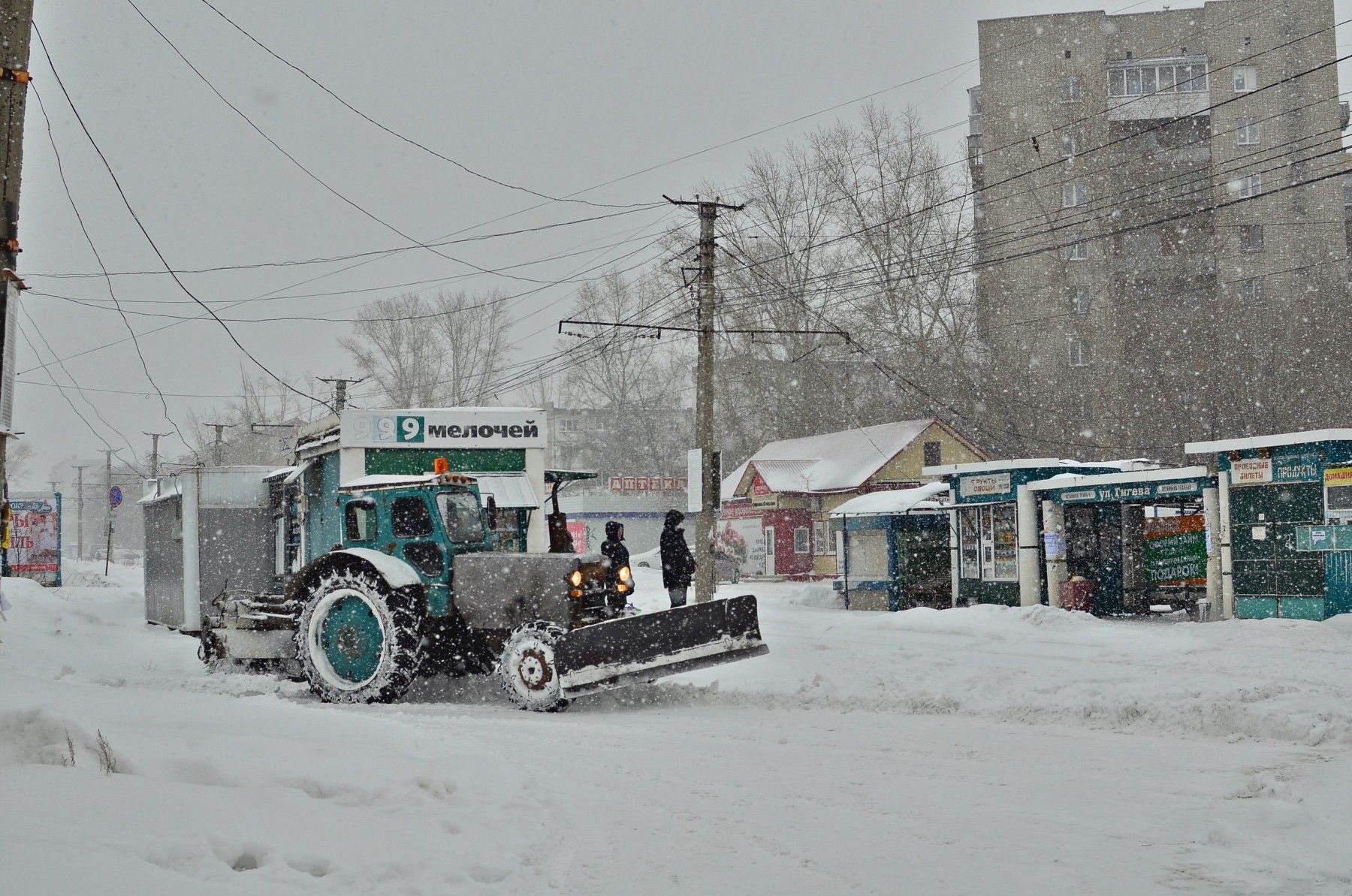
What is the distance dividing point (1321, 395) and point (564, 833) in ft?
138

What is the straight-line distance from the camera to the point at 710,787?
311 inches

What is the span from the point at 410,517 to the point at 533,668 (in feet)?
7.19

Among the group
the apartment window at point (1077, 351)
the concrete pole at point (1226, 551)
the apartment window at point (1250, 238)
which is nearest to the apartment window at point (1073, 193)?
the apartment window at point (1077, 351)

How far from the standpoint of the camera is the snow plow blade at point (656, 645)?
1137 cm

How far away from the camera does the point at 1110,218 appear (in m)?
53.1

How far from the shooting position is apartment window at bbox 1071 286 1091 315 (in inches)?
2089

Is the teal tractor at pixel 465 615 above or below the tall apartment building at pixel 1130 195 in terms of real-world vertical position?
below

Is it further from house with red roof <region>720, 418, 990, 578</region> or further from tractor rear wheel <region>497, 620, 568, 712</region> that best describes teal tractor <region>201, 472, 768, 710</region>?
house with red roof <region>720, 418, 990, 578</region>

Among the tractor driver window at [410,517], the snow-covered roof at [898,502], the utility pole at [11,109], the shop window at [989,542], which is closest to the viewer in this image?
the utility pole at [11,109]

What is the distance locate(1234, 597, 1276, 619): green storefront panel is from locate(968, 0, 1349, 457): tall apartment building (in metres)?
26.4

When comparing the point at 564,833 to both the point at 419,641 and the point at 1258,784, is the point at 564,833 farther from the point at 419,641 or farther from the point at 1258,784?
the point at 419,641

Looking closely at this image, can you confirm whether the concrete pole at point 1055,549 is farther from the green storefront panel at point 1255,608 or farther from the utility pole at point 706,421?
the utility pole at point 706,421

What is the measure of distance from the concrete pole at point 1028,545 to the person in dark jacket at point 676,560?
10228mm

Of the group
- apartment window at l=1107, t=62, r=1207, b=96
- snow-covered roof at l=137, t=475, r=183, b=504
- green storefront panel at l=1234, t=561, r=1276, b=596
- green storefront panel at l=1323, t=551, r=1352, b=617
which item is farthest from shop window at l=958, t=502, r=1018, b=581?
apartment window at l=1107, t=62, r=1207, b=96
